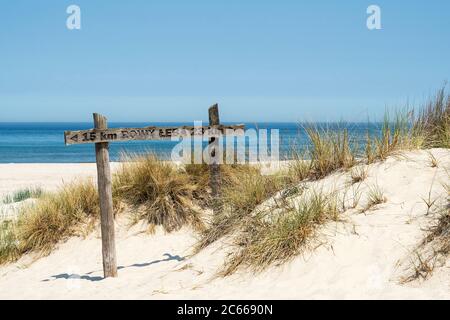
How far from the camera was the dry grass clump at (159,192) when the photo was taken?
32.0 ft

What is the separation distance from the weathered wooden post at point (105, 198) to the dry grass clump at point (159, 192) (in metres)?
2.23

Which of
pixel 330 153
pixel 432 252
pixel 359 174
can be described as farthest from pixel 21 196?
pixel 432 252

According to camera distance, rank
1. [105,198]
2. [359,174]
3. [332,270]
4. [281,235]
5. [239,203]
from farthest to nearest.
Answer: [239,203], [105,198], [359,174], [281,235], [332,270]

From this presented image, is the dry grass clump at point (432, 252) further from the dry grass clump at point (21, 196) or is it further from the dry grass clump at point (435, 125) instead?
the dry grass clump at point (21, 196)

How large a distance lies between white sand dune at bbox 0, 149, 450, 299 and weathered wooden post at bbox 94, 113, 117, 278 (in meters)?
0.29

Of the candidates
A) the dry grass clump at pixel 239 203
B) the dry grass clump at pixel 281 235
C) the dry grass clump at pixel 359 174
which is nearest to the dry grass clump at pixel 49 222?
the dry grass clump at pixel 239 203

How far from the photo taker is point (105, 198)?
24.2 feet

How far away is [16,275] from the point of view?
8.61m

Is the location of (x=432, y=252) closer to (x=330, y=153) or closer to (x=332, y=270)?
(x=332, y=270)

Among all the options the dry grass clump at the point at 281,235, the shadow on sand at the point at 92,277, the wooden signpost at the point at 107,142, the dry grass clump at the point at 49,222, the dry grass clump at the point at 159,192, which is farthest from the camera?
the dry grass clump at the point at 159,192

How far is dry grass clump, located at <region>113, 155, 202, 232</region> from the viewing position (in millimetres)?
9758

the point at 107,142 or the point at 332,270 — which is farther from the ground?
the point at 107,142

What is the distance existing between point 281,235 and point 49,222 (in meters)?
5.45
